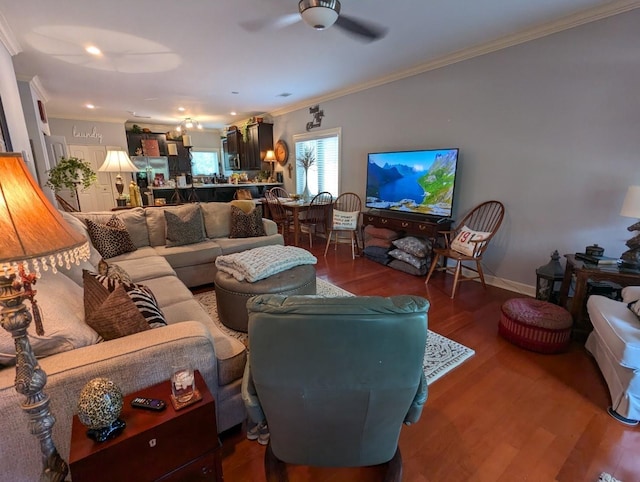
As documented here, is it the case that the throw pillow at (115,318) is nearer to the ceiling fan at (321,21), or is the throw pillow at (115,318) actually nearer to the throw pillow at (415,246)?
the ceiling fan at (321,21)

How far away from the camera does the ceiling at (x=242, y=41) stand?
92.2 inches

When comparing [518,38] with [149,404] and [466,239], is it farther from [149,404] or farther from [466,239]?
[149,404]

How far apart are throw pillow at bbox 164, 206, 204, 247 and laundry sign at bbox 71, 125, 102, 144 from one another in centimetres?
597

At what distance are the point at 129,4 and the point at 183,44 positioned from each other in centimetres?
76

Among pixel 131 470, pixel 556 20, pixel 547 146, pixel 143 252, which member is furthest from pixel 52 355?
pixel 556 20

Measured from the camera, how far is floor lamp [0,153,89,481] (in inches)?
28.0

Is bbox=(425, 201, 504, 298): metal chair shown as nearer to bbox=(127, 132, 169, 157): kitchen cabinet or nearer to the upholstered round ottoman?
the upholstered round ottoman

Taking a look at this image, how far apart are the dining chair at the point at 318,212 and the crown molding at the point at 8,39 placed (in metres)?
3.67

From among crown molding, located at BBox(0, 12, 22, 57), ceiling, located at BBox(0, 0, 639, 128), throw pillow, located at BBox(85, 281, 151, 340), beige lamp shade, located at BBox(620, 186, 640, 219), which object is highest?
ceiling, located at BBox(0, 0, 639, 128)

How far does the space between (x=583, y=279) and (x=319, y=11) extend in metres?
2.61

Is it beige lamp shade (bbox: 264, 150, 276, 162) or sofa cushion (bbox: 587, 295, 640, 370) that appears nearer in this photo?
sofa cushion (bbox: 587, 295, 640, 370)

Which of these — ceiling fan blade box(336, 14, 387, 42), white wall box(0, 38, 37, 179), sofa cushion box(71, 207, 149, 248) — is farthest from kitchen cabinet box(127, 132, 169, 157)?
ceiling fan blade box(336, 14, 387, 42)

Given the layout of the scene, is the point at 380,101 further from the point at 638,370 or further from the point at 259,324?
the point at 259,324

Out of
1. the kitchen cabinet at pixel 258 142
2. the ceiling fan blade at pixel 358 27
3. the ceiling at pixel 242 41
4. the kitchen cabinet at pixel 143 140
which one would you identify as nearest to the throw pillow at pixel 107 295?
the ceiling at pixel 242 41
